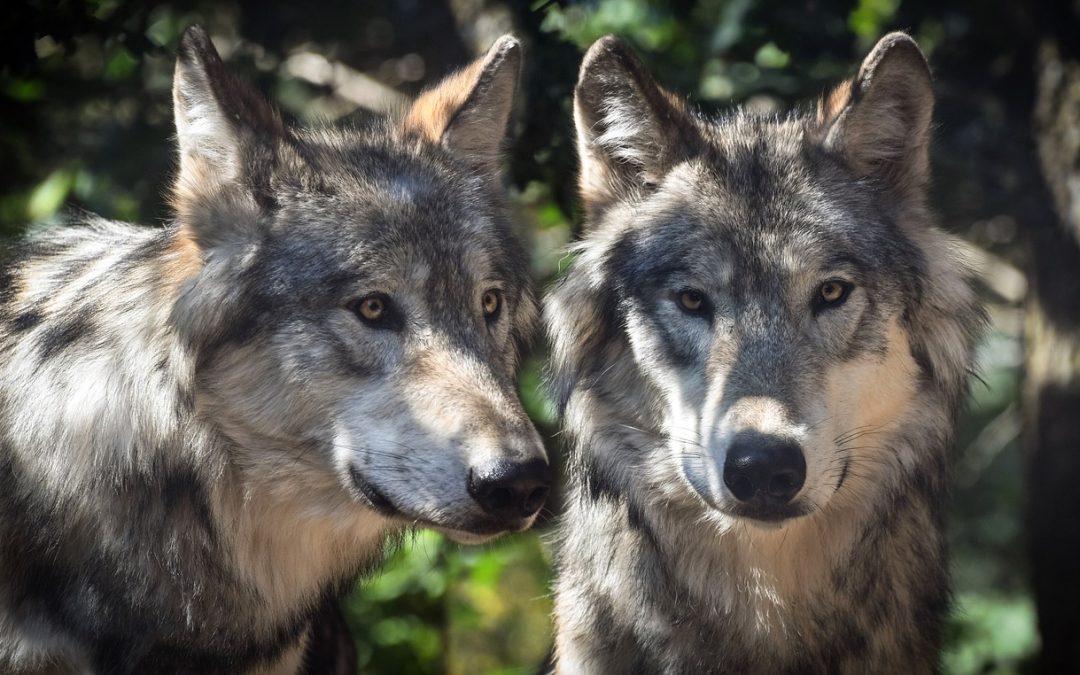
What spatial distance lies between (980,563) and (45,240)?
20.9 feet

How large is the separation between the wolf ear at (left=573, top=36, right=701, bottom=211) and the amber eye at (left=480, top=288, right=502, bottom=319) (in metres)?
0.54

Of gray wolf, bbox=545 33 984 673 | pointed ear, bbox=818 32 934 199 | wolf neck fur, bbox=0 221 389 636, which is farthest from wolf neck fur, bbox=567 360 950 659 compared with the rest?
wolf neck fur, bbox=0 221 389 636

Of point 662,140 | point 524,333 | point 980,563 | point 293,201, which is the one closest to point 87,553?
point 293,201

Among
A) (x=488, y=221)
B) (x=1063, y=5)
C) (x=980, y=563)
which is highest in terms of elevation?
(x=1063, y=5)

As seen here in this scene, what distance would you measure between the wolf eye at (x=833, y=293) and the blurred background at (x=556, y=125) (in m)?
1.11

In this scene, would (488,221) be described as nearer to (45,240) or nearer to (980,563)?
(45,240)

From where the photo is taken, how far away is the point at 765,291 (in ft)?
11.1

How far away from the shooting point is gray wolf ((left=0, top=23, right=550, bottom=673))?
3.28 meters

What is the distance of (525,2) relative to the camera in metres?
4.59

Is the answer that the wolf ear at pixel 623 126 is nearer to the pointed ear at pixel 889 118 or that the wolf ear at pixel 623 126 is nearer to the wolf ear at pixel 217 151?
the pointed ear at pixel 889 118

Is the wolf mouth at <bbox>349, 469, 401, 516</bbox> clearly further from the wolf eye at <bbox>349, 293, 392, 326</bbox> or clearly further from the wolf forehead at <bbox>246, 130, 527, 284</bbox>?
the wolf forehead at <bbox>246, 130, 527, 284</bbox>

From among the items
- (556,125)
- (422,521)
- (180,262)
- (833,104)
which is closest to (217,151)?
(180,262)

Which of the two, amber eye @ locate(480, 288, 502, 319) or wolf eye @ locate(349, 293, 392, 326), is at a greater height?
wolf eye @ locate(349, 293, 392, 326)

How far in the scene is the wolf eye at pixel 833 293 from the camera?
11.2 ft
